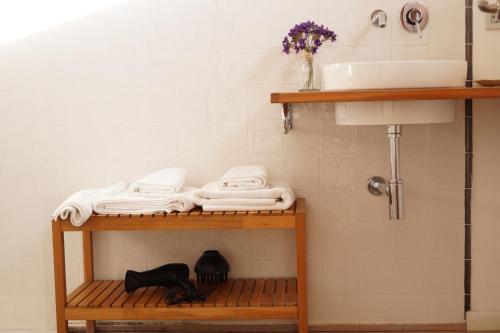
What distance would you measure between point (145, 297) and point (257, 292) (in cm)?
43

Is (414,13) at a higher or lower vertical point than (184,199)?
higher

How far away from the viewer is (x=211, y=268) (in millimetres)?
2475

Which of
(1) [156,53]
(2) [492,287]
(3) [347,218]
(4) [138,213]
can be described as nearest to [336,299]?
(3) [347,218]

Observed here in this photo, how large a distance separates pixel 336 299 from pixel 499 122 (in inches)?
38.8

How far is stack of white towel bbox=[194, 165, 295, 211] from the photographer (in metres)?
2.27

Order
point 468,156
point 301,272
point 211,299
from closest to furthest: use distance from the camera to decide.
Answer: point 301,272, point 211,299, point 468,156

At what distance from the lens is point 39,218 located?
2672 millimetres

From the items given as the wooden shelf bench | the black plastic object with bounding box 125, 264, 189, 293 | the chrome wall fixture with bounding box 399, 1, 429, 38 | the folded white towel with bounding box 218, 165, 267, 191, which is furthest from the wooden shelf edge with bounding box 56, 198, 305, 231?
the chrome wall fixture with bounding box 399, 1, 429, 38

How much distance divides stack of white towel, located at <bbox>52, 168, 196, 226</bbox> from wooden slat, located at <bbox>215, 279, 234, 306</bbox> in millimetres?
361

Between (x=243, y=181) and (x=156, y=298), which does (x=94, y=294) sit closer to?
(x=156, y=298)

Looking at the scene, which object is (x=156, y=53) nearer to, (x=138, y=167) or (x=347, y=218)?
(x=138, y=167)

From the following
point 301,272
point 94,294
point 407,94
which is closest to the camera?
point 407,94

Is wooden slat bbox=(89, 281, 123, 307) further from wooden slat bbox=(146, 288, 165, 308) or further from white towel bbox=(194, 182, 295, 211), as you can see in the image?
white towel bbox=(194, 182, 295, 211)

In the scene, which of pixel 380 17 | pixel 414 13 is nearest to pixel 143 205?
A: pixel 380 17
